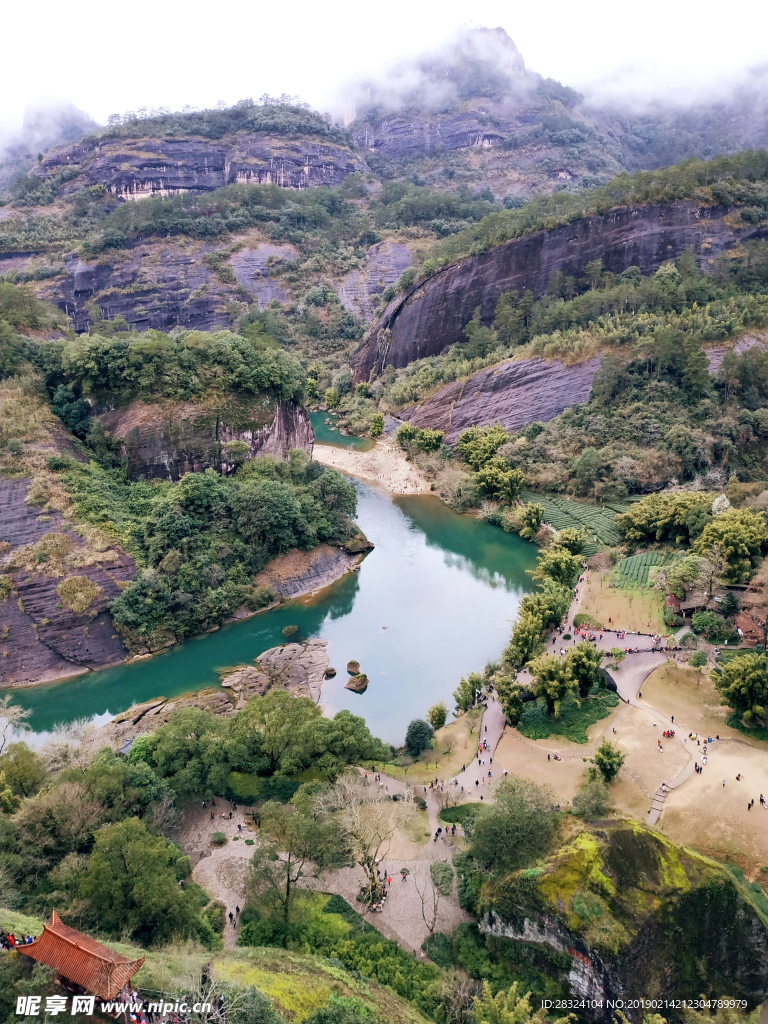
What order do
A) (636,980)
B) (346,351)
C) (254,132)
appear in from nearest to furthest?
(636,980)
(346,351)
(254,132)

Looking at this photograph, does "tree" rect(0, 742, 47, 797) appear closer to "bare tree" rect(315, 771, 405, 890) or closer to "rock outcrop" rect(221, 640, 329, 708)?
"rock outcrop" rect(221, 640, 329, 708)

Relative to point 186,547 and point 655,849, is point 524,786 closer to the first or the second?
point 655,849

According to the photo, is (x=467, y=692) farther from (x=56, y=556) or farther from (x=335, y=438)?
(x=335, y=438)

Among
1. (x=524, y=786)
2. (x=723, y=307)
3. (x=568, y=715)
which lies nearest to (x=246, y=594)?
(x=568, y=715)

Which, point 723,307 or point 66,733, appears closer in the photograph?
point 66,733

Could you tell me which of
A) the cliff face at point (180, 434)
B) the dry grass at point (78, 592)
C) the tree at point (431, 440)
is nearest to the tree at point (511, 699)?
the dry grass at point (78, 592)

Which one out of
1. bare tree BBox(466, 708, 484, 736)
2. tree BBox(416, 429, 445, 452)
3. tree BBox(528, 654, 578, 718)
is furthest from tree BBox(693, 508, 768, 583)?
tree BBox(416, 429, 445, 452)

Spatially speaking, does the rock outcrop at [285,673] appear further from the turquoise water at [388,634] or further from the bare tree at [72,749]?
the bare tree at [72,749]
